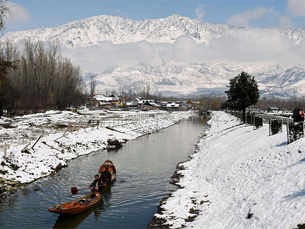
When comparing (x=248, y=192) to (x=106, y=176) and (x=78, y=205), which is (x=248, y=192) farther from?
(x=106, y=176)

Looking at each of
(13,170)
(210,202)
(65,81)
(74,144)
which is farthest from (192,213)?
(65,81)

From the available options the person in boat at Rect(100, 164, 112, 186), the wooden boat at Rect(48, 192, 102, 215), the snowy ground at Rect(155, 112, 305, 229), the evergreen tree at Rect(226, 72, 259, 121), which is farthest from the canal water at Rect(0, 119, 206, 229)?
the evergreen tree at Rect(226, 72, 259, 121)

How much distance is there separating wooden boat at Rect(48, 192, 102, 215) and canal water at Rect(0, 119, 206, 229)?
329 mm

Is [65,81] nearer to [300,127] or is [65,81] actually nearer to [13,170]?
[13,170]

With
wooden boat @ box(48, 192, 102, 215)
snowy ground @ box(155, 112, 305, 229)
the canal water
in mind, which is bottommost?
the canal water

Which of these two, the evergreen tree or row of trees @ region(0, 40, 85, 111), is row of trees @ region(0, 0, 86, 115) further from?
the evergreen tree

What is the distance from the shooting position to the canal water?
689 inches

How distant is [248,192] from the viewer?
18141mm

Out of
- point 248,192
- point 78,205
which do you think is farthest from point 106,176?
point 248,192

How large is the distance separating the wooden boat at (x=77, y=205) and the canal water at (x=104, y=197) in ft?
1.08

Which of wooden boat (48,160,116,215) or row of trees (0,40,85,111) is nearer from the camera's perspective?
wooden boat (48,160,116,215)

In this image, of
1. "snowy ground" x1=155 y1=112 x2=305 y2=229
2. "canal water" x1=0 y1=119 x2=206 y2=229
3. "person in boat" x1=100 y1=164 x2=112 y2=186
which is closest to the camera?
"snowy ground" x1=155 y1=112 x2=305 y2=229

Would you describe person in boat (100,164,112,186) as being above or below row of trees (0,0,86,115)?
below

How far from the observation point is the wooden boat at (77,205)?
17.6 m
